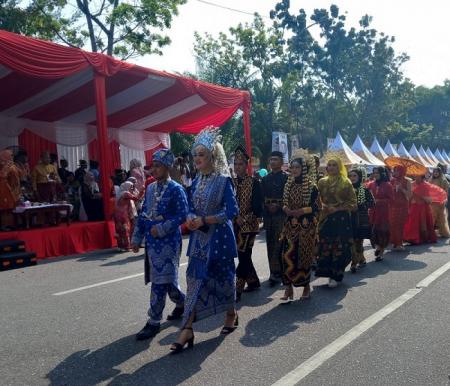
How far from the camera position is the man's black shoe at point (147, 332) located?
456 cm

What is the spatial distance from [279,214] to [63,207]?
18.4 ft

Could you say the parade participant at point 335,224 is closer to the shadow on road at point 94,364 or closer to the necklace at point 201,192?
the necklace at point 201,192

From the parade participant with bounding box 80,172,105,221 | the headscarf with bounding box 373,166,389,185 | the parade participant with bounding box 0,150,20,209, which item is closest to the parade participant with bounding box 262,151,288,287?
the headscarf with bounding box 373,166,389,185

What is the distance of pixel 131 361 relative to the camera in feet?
13.2

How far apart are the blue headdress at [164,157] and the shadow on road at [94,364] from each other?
158 cm

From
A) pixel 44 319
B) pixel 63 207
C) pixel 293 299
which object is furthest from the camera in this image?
pixel 63 207

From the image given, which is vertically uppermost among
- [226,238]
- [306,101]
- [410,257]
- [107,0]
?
[107,0]

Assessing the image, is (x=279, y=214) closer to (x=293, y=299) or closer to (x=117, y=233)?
(x=293, y=299)

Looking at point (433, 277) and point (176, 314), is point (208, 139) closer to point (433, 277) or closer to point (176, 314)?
point (176, 314)

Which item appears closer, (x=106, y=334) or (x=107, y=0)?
(x=106, y=334)

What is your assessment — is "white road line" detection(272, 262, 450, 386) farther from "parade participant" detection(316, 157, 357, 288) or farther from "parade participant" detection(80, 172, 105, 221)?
"parade participant" detection(80, 172, 105, 221)

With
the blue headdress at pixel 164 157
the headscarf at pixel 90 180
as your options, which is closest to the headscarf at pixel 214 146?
the blue headdress at pixel 164 157

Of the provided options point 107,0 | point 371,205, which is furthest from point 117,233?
point 107,0

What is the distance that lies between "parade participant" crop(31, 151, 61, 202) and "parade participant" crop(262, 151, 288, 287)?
7444mm
